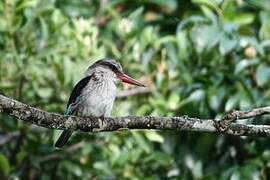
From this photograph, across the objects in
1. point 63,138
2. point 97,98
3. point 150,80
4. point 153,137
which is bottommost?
point 63,138

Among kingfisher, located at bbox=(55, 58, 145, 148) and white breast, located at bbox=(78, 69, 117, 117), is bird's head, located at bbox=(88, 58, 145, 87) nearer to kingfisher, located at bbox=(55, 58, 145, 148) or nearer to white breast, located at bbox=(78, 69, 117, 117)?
kingfisher, located at bbox=(55, 58, 145, 148)

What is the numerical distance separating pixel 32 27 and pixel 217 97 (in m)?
1.46

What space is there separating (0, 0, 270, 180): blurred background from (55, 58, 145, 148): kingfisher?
2.01ft

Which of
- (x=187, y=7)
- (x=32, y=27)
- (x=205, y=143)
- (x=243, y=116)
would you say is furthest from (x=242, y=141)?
(x=243, y=116)

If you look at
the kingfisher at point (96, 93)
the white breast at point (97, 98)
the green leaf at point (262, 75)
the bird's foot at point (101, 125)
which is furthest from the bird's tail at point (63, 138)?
the green leaf at point (262, 75)

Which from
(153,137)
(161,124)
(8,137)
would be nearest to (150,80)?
(153,137)

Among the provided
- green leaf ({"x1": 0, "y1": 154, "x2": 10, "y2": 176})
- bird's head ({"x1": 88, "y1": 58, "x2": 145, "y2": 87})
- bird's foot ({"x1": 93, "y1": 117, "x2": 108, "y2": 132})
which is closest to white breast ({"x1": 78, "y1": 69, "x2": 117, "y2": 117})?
bird's head ({"x1": 88, "y1": 58, "x2": 145, "y2": 87})

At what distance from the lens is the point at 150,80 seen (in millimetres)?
6406

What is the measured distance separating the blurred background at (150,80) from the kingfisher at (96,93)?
614mm

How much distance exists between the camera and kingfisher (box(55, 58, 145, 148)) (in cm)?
501

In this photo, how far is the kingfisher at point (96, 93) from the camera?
5008 millimetres

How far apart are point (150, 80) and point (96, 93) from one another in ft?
4.44

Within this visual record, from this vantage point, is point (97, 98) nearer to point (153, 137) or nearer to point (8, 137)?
point (153, 137)

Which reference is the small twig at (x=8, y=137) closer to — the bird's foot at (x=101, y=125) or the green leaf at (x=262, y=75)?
the green leaf at (x=262, y=75)
